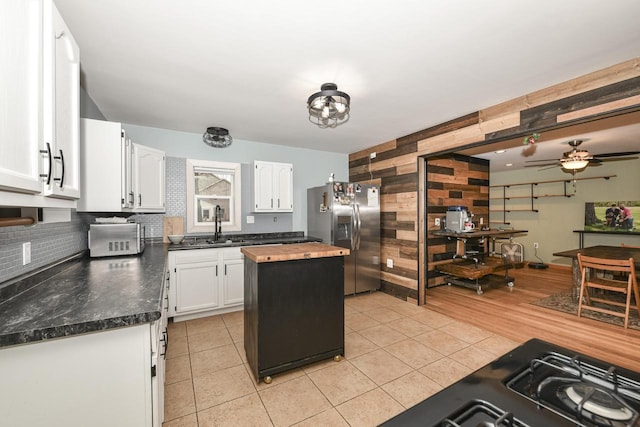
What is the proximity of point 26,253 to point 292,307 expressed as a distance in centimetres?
168

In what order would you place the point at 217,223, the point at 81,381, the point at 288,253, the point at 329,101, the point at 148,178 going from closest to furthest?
the point at 81,381 → the point at 288,253 → the point at 329,101 → the point at 148,178 → the point at 217,223

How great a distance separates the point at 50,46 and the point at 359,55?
1716mm

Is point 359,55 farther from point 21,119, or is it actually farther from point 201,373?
point 201,373

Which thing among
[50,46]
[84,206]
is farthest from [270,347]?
[50,46]

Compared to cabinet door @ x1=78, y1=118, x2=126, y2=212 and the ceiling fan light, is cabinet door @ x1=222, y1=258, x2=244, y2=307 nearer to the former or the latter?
cabinet door @ x1=78, y1=118, x2=126, y2=212

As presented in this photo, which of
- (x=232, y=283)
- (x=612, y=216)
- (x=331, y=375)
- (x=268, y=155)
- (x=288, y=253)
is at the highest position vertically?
(x=268, y=155)

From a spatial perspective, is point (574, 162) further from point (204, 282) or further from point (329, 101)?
point (204, 282)

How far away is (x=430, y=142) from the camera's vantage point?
143 inches

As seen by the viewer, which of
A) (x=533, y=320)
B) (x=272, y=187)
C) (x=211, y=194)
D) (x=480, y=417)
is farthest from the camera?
(x=272, y=187)

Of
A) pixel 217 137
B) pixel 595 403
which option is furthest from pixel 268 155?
pixel 595 403

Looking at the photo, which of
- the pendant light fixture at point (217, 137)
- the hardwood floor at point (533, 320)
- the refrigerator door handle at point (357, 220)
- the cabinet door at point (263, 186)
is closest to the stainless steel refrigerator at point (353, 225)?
the refrigerator door handle at point (357, 220)

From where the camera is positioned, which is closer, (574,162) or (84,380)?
(84,380)

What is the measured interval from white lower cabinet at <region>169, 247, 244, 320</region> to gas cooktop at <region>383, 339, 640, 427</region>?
3.20 m

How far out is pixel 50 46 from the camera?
3.71 feet
